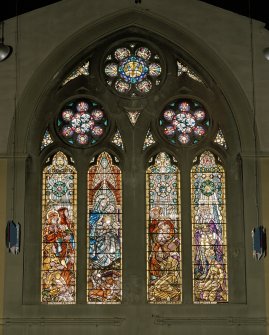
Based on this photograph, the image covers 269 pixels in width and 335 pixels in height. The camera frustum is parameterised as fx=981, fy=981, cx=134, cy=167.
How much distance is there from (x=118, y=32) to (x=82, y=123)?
1899mm

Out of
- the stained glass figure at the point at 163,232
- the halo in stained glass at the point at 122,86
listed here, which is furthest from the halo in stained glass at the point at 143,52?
the stained glass figure at the point at 163,232

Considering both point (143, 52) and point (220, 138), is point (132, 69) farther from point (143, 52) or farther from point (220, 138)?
point (220, 138)

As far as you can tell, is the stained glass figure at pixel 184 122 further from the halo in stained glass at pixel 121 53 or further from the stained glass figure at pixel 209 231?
the halo in stained glass at pixel 121 53

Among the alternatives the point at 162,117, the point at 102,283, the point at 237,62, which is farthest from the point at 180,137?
the point at 102,283

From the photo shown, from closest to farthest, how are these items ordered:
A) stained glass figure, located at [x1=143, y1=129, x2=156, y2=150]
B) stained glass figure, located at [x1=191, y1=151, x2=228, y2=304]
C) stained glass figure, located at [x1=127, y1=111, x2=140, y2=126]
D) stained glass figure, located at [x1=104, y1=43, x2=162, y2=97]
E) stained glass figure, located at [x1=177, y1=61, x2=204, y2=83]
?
stained glass figure, located at [x1=191, y1=151, x2=228, y2=304] → stained glass figure, located at [x1=143, y1=129, x2=156, y2=150] → stained glass figure, located at [x1=127, y1=111, x2=140, y2=126] → stained glass figure, located at [x1=177, y1=61, x2=204, y2=83] → stained glass figure, located at [x1=104, y1=43, x2=162, y2=97]

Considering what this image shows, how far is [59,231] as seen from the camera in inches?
729

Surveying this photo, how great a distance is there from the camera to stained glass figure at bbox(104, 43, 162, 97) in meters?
19.2

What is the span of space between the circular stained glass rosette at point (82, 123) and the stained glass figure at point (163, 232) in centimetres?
127

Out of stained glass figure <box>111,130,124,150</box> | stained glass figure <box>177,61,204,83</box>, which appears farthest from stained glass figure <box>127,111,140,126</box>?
stained glass figure <box>177,61,204,83</box>

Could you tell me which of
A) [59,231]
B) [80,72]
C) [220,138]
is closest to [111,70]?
[80,72]

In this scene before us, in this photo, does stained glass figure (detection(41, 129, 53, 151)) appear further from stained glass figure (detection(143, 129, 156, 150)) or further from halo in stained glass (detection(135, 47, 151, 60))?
halo in stained glass (detection(135, 47, 151, 60))

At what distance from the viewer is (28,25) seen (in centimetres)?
1869

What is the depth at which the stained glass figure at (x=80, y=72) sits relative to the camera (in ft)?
62.8

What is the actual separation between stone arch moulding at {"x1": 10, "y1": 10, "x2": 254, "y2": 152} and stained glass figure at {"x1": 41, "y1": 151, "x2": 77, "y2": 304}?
862 mm
